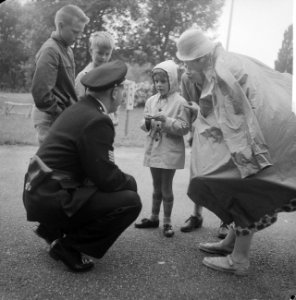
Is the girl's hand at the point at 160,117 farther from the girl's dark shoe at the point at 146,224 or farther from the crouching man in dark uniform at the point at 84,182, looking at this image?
the girl's dark shoe at the point at 146,224

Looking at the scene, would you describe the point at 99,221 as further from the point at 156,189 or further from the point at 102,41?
the point at 102,41

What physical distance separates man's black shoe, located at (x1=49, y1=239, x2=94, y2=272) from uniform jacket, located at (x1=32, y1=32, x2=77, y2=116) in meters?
1.20

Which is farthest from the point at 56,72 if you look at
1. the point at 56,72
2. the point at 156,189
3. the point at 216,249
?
the point at 216,249

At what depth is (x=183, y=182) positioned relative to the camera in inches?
224

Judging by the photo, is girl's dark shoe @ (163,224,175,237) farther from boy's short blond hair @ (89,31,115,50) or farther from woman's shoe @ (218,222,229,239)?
boy's short blond hair @ (89,31,115,50)

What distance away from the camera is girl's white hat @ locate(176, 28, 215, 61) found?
9.53 ft

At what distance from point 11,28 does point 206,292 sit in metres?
25.0

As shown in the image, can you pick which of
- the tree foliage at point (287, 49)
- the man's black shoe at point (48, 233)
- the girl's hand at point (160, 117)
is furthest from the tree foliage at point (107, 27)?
the man's black shoe at point (48, 233)

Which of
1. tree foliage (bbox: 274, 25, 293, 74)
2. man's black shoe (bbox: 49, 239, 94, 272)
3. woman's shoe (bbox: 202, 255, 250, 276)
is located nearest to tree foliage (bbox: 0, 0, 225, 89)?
tree foliage (bbox: 274, 25, 293, 74)

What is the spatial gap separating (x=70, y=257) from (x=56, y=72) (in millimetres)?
1581

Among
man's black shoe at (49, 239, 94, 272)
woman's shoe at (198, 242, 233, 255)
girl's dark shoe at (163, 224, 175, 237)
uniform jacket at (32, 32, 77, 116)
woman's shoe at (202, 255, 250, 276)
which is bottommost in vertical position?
girl's dark shoe at (163, 224, 175, 237)

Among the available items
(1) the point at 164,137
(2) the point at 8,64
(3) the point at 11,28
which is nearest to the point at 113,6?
(3) the point at 11,28

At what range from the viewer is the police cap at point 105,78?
274cm

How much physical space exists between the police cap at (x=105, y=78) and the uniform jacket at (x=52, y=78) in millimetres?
678
